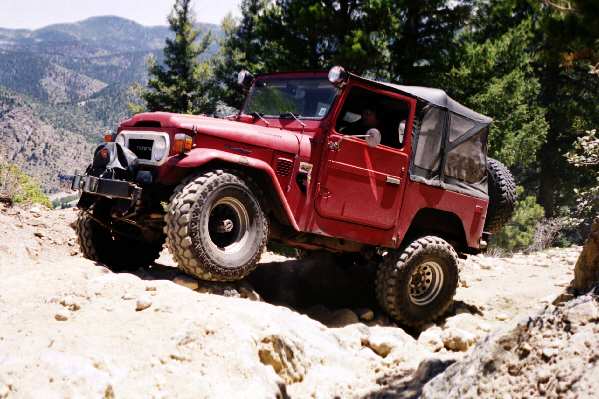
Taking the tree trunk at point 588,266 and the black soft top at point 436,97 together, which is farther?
the black soft top at point 436,97

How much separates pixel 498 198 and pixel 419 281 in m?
1.67

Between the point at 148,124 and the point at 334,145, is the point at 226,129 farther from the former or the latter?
the point at 334,145

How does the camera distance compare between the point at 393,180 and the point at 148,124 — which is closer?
the point at 148,124

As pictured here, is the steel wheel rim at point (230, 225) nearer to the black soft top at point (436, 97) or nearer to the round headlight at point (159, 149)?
the round headlight at point (159, 149)

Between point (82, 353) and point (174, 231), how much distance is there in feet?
6.06

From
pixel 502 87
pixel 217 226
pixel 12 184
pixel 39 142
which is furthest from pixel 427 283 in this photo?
pixel 39 142

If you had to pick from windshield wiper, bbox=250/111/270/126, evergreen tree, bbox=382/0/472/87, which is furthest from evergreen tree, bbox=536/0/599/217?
windshield wiper, bbox=250/111/270/126

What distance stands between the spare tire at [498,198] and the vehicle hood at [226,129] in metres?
3.07

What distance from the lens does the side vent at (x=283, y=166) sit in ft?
19.0

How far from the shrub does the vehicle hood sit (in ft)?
57.3

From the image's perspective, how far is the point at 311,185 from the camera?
236 inches

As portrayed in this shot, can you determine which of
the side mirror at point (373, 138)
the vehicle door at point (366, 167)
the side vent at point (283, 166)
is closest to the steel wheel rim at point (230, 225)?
the side vent at point (283, 166)

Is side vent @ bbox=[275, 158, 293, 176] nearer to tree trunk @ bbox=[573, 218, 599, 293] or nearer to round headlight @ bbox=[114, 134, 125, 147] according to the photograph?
round headlight @ bbox=[114, 134, 125, 147]

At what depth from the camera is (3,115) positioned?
132 metres
